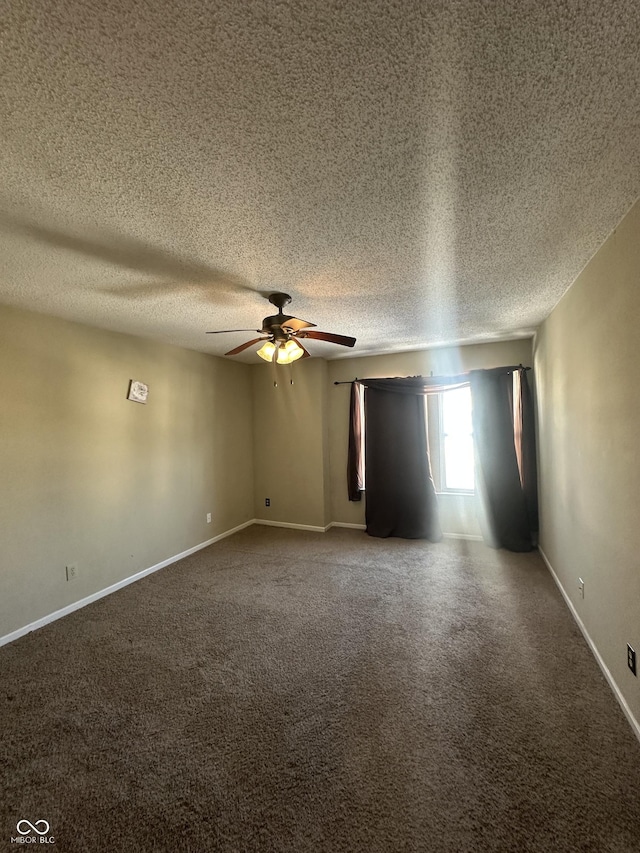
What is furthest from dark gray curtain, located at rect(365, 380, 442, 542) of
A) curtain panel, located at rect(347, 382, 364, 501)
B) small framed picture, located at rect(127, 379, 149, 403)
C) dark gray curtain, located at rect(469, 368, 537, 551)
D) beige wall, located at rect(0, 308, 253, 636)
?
small framed picture, located at rect(127, 379, 149, 403)

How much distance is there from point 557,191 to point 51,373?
3.45m

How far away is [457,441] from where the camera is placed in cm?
445

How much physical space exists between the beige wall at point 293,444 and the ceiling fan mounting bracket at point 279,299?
234cm

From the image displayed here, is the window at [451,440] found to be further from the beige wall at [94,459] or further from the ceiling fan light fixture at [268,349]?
the beige wall at [94,459]

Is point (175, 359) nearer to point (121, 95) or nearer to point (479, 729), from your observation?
point (121, 95)

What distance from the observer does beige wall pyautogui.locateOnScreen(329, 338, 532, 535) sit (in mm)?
4184

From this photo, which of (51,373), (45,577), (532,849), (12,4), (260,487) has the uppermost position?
(12,4)

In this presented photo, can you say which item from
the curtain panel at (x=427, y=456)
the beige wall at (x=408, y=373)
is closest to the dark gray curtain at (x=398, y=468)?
the curtain panel at (x=427, y=456)

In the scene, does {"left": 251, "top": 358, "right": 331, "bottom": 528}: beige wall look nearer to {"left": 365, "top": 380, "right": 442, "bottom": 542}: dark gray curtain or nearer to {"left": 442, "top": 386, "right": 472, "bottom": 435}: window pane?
{"left": 365, "top": 380, "right": 442, "bottom": 542}: dark gray curtain

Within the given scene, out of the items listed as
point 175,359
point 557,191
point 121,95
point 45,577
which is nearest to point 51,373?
point 175,359

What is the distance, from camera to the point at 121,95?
986 millimetres

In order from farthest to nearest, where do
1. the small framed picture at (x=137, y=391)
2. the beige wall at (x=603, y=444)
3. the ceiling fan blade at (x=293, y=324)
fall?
the small framed picture at (x=137, y=391), the ceiling fan blade at (x=293, y=324), the beige wall at (x=603, y=444)

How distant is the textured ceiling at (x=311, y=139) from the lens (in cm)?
83

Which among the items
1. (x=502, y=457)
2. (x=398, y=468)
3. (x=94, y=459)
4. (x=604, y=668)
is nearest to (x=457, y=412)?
(x=502, y=457)
